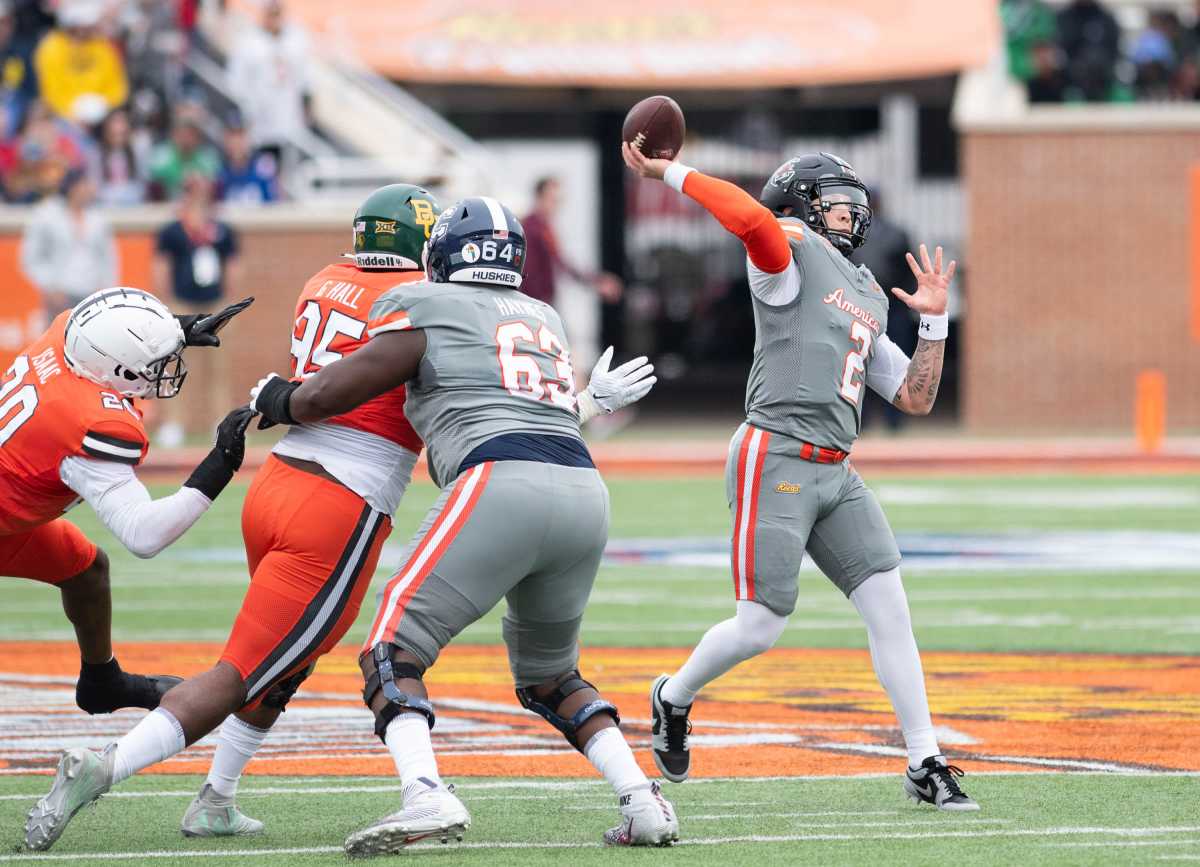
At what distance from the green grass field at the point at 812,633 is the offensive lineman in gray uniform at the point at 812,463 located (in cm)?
34

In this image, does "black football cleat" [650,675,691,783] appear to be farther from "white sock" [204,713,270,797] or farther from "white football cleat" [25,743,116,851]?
"white football cleat" [25,743,116,851]

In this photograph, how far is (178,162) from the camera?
22031 millimetres

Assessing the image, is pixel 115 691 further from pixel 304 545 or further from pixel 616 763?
pixel 616 763

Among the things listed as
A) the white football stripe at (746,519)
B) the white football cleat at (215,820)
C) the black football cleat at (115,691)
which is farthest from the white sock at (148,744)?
the white football stripe at (746,519)

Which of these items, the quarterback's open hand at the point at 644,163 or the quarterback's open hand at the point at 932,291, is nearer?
the quarterback's open hand at the point at 644,163

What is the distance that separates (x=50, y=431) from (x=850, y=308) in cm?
248

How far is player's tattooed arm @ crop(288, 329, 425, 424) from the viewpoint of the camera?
6.09 meters

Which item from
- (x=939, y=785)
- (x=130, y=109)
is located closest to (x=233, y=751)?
(x=939, y=785)

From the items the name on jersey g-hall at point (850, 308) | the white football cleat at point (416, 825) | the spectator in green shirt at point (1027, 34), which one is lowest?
the spectator in green shirt at point (1027, 34)

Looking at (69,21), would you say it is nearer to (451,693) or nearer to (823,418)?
(451,693)

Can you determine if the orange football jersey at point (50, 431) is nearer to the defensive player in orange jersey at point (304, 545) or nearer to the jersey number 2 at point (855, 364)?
the defensive player in orange jersey at point (304, 545)

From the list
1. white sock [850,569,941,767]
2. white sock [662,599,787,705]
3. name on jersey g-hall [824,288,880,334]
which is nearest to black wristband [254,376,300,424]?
white sock [662,599,787,705]

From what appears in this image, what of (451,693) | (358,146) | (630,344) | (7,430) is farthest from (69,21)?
(7,430)

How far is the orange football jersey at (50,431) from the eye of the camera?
6.36m
